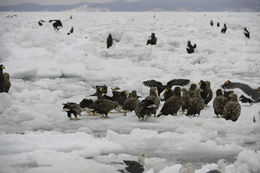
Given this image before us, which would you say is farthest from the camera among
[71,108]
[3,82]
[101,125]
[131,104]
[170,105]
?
[3,82]

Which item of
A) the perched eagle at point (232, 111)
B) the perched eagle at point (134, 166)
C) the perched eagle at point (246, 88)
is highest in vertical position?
the perched eagle at point (246, 88)

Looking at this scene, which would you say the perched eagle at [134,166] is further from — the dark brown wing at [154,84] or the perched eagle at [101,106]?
the dark brown wing at [154,84]

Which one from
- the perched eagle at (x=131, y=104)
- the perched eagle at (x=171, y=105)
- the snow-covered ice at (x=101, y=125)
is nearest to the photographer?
the snow-covered ice at (x=101, y=125)

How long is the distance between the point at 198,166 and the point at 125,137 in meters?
1.43

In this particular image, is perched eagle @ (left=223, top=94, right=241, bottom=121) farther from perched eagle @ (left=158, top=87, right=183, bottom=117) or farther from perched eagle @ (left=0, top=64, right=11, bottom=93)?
perched eagle @ (left=0, top=64, right=11, bottom=93)

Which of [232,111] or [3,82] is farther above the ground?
[3,82]

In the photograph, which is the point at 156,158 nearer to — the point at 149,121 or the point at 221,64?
the point at 149,121

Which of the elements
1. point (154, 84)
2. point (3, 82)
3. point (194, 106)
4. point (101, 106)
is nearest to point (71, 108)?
point (101, 106)

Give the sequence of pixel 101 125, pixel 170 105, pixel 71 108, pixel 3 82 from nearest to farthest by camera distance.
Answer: pixel 101 125
pixel 71 108
pixel 170 105
pixel 3 82

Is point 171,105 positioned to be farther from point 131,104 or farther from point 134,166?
point 134,166

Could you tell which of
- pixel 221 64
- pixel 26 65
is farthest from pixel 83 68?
pixel 221 64

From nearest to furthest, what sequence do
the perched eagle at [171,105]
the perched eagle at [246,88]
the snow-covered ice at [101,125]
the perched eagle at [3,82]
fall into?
the snow-covered ice at [101,125] → the perched eagle at [171,105] → the perched eagle at [246,88] → the perched eagle at [3,82]

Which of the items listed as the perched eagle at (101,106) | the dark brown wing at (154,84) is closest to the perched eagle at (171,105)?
the perched eagle at (101,106)

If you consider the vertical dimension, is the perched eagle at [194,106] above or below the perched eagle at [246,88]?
below
